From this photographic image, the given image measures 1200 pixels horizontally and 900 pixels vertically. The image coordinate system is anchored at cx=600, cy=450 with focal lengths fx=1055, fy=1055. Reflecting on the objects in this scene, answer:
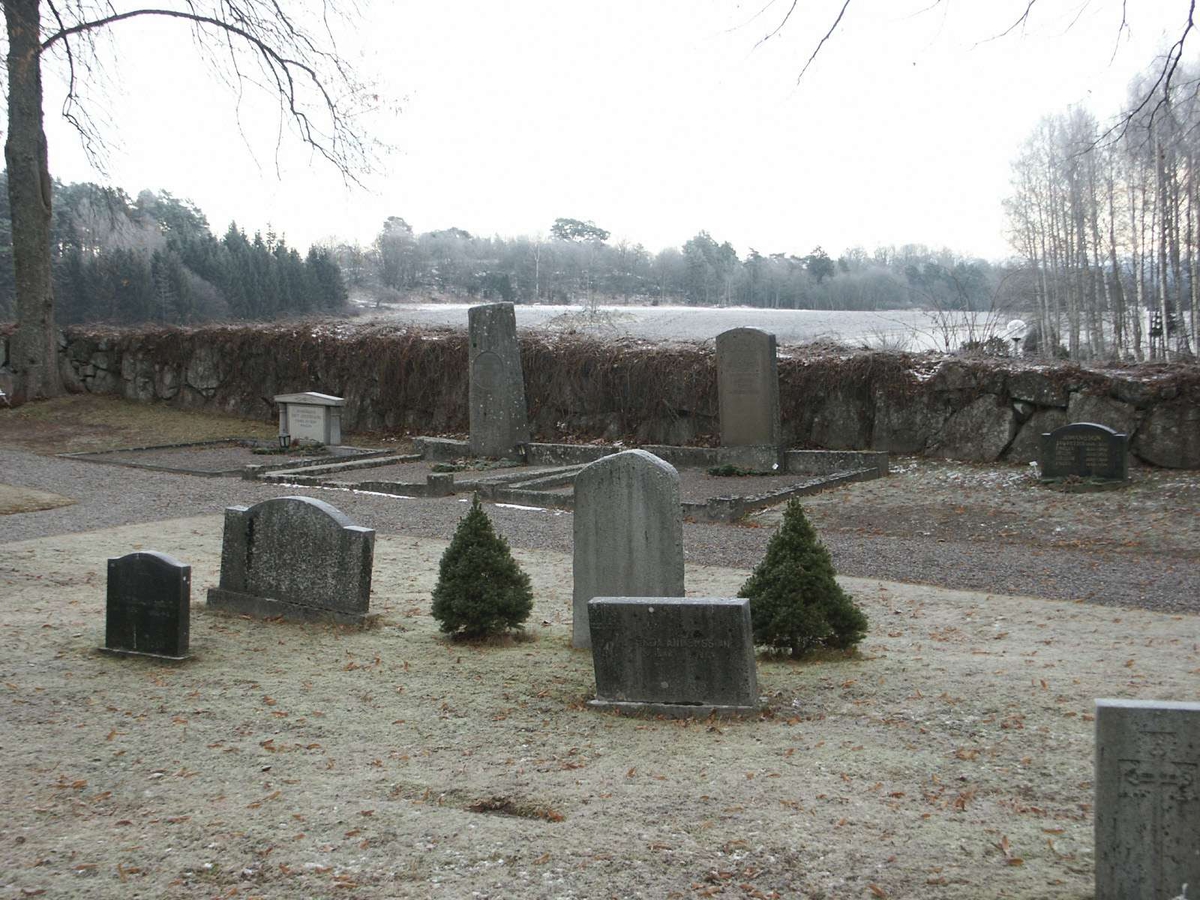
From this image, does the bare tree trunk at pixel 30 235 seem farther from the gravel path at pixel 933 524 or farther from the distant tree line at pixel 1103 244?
the distant tree line at pixel 1103 244

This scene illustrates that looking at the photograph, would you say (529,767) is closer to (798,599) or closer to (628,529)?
(628,529)

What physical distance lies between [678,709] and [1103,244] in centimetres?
3577

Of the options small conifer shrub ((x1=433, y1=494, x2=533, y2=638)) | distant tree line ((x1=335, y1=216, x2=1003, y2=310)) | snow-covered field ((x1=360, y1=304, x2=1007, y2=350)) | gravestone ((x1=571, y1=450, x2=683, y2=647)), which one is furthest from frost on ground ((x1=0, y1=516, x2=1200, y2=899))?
distant tree line ((x1=335, y1=216, x2=1003, y2=310))

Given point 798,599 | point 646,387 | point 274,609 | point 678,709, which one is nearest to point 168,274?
point 646,387

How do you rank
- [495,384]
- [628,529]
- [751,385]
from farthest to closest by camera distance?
[495,384]
[751,385]
[628,529]

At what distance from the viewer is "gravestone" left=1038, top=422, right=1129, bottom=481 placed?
1395 cm

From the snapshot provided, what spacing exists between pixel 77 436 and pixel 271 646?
16.5 m

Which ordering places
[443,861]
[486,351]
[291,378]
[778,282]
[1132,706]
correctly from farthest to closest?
[778,282] → [291,378] → [486,351] → [443,861] → [1132,706]

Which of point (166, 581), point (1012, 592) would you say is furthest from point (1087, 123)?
point (166, 581)

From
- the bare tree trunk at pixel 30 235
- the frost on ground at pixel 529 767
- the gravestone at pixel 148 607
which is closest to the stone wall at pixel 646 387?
the bare tree trunk at pixel 30 235

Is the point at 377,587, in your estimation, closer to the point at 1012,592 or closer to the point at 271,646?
the point at 271,646

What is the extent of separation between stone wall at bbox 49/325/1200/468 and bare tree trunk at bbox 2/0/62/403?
73.9 inches

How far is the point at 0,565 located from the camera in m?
9.29

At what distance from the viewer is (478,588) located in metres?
7.17
